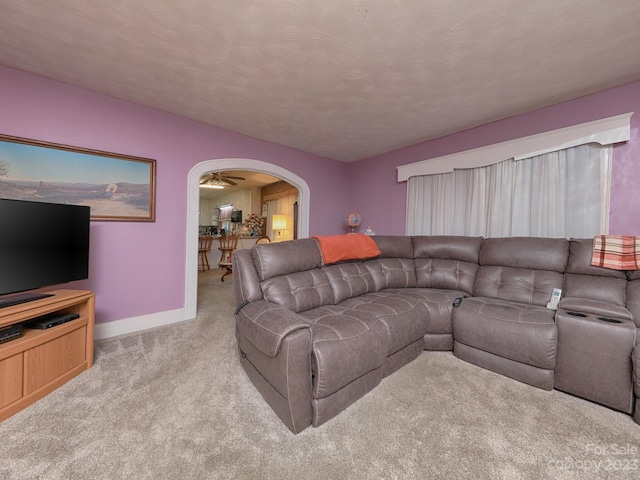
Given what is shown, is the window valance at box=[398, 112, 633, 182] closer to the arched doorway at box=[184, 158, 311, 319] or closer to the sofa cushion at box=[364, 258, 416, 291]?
the sofa cushion at box=[364, 258, 416, 291]

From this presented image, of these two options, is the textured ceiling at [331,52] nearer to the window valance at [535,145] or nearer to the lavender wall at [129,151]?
the lavender wall at [129,151]

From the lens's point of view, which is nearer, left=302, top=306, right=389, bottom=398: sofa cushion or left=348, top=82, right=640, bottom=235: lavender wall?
left=302, top=306, right=389, bottom=398: sofa cushion

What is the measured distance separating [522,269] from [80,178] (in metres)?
4.52

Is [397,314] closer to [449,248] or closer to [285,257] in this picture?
[285,257]

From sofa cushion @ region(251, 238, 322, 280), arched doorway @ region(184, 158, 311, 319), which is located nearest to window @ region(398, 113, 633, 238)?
sofa cushion @ region(251, 238, 322, 280)

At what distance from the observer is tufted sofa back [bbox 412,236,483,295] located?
2834mm

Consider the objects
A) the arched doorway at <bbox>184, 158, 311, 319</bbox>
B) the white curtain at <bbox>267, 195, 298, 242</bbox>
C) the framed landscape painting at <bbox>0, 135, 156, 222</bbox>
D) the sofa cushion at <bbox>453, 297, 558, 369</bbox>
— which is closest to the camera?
the sofa cushion at <bbox>453, 297, 558, 369</bbox>

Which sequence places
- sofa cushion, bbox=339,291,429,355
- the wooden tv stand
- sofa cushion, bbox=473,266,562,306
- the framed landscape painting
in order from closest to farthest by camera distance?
the wooden tv stand
sofa cushion, bbox=339,291,429,355
the framed landscape painting
sofa cushion, bbox=473,266,562,306

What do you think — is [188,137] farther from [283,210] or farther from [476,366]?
[283,210]

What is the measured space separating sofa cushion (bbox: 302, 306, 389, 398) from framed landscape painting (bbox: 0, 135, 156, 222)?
7.89ft

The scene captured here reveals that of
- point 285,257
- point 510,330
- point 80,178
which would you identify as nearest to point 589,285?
point 510,330

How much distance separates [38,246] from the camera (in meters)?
1.80

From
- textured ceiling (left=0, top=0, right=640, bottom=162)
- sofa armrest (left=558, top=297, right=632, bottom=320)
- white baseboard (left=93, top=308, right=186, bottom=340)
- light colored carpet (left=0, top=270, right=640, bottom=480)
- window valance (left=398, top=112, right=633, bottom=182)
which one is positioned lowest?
light colored carpet (left=0, top=270, right=640, bottom=480)

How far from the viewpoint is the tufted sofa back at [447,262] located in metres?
2.83
